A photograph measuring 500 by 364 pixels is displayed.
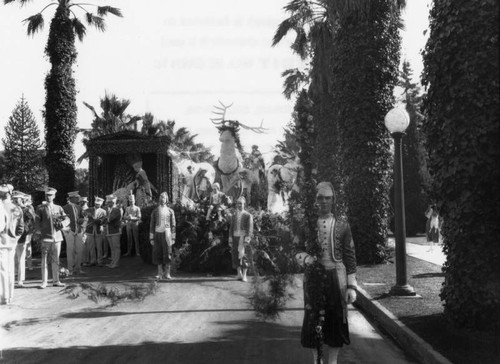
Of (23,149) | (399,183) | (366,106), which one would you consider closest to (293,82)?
(366,106)

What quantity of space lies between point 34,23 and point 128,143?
844cm

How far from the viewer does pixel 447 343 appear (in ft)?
19.8

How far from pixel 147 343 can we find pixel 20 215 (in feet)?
15.7

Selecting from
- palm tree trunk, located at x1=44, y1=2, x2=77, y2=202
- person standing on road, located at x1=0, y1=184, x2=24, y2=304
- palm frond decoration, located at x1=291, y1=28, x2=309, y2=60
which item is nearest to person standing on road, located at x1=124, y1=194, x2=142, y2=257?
person standing on road, located at x1=0, y1=184, x2=24, y2=304

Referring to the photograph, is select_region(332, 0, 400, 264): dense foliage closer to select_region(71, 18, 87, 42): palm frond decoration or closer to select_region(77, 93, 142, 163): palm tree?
select_region(71, 18, 87, 42): palm frond decoration

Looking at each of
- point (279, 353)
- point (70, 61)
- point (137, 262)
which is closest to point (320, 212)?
point (279, 353)

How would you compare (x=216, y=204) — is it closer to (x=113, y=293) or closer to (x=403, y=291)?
(x=113, y=293)

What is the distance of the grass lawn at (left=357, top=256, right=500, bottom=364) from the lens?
220 inches

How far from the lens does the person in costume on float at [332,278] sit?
4910mm

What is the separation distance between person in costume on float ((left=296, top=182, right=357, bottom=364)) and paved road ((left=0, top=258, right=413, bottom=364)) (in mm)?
950

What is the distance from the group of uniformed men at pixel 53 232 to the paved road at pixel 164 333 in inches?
39.5

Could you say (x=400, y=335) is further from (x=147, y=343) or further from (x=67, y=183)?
(x=67, y=183)

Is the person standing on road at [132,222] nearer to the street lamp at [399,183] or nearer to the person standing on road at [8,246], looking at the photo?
the person standing on road at [8,246]

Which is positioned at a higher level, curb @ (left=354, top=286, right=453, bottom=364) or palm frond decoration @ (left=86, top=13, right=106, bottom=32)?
palm frond decoration @ (left=86, top=13, right=106, bottom=32)
